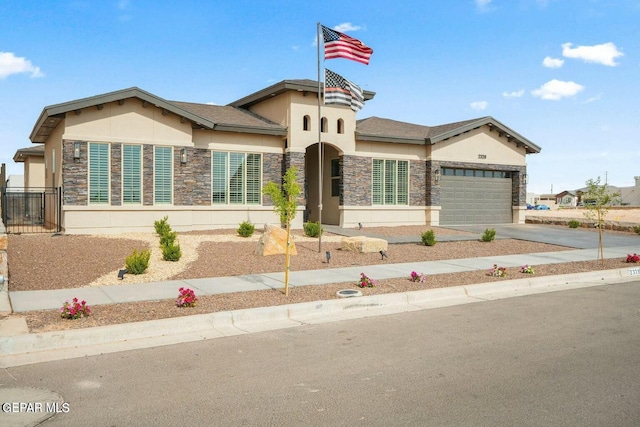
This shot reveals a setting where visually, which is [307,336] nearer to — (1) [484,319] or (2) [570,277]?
(1) [484,319]

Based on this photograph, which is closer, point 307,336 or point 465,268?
point 307,336

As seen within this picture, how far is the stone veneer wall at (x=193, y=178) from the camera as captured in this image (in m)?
20.5

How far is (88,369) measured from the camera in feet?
19.9

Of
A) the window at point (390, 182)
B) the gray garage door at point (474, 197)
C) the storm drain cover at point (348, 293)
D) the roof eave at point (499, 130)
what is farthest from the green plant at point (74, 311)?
the gray garage door at point (474, 197)

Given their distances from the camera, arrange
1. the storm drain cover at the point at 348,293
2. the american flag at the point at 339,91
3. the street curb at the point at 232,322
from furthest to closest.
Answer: the american flag at the point at 339,91 → the storm drain cover at the point at 348,293 → the street curb at the point at 232,322

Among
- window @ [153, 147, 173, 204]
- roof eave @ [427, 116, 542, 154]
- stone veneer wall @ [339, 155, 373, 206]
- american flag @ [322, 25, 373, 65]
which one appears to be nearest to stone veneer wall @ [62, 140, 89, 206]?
window @ [153, 147, 173, 204]

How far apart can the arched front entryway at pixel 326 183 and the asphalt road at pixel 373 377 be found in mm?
17089

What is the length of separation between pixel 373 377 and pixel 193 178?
16410mm

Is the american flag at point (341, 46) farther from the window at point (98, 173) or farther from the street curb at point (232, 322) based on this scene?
the window at point (98, 173)

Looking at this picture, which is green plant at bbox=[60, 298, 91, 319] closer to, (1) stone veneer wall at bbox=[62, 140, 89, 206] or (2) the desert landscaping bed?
(2) the desert landscaping bed

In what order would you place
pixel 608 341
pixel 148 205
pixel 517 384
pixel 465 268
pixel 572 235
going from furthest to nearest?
pixel 572 235 → pixel 148 205 → pixel 465 268 → pixel 608 341 → pixel 517 384

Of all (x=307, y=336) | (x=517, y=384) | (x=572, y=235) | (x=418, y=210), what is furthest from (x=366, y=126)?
Result: (x=517, y=384)

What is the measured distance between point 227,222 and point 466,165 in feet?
42.6

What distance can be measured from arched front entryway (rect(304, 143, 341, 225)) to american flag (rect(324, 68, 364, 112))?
8.09m
